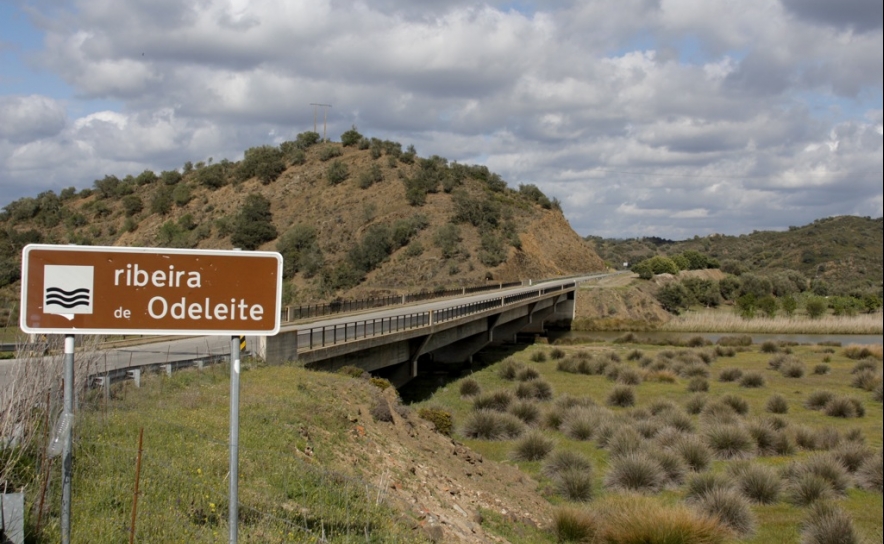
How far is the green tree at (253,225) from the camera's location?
3238 inches

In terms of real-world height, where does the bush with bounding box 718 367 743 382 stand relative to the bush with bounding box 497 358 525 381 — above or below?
above

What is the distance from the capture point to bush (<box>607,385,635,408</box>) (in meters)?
29.0

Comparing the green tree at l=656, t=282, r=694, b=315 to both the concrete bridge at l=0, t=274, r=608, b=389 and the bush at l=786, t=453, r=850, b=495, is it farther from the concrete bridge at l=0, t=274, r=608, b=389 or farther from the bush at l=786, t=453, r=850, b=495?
the bush at l=786, t=453, r=850, b=495

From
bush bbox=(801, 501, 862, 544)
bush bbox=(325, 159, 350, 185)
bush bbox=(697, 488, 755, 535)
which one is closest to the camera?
bush bbox=(801, 501, 862, 544)

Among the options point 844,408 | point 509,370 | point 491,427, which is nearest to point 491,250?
point 509,370

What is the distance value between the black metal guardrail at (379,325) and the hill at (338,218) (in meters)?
31.3

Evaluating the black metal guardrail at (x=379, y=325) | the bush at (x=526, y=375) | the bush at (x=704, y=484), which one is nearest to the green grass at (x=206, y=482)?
the bush at (x=704, y=484)

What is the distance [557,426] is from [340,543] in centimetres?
1779

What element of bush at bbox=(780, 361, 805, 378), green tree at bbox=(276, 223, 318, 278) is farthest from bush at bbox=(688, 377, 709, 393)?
green tree at bbox=(276, 223, 318, 278)

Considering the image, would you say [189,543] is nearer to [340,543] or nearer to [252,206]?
[340,543]

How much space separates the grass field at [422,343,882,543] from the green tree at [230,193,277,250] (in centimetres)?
4539

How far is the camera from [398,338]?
28203mm

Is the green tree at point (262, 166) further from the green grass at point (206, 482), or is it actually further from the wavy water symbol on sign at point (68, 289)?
the wavy water symbol on sign at point (68, 289)

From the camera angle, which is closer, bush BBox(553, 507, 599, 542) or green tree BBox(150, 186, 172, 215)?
bush BBox(553, 507, 599, 542)
